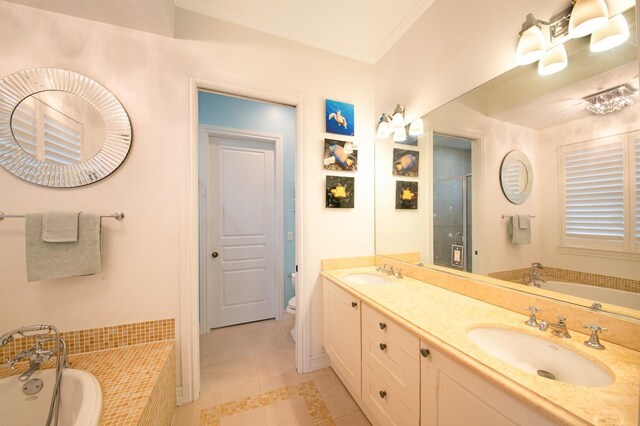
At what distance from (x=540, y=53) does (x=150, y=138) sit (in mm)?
2185

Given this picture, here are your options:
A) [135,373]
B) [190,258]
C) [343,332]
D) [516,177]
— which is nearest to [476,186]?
[516,177]

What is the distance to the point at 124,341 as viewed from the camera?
1.40 meters

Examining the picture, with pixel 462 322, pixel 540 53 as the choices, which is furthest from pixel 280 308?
pixel 540 53

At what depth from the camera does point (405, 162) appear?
189 centimetres

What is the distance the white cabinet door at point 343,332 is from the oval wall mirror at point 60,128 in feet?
5.58

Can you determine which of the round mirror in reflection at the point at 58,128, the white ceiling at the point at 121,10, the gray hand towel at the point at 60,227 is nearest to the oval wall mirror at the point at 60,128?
the round mirror in reflection at the point at 58,128

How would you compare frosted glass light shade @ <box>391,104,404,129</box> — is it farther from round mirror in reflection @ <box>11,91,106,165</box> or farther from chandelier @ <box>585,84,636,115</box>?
round mirror in reflection @ <box>11,91,106,165</box>

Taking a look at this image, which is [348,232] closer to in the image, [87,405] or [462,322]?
[462,322]

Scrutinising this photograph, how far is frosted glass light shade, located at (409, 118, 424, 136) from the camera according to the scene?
1701 millimetres

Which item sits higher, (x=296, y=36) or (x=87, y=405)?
(x=296, y=36)

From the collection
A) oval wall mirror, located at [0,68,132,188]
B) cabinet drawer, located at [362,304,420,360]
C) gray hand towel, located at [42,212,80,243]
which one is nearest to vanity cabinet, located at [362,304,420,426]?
cabinet drawer, located at [362,304,420,360]

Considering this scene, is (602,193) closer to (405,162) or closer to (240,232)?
(405,162)

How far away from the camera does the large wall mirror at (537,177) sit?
2.68 feet

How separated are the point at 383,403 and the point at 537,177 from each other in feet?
4.45
